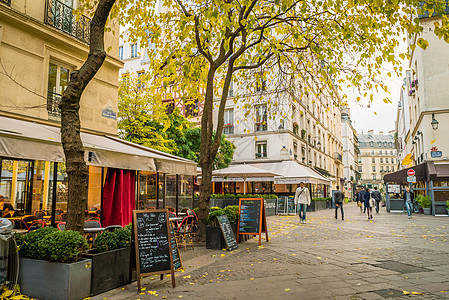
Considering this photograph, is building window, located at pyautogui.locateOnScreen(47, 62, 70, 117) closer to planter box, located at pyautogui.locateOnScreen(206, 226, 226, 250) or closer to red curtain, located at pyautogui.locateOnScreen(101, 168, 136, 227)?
red curtain, located at pyautogui.locateOnScreen(101, 168, 136, 227)

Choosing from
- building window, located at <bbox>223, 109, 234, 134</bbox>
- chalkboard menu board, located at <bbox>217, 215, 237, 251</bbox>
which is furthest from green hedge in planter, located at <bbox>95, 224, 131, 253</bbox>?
building window, located at <bbox>223, 109, 234, 134</bbox>

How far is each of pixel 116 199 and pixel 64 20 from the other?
7.00 m

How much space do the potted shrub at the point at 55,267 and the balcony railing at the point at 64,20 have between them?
26.7 feet

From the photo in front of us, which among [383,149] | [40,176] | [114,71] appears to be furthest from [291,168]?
[383,149]

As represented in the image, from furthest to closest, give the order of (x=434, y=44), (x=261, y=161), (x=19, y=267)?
1. (x=261, y=161)
2. (x=434, y=44)
3. (x=19, y=267)

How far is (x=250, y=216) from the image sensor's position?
9156 millimetres

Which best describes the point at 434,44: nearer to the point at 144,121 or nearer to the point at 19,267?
the point at 144,121

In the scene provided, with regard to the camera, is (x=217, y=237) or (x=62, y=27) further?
(x=62, y=27)

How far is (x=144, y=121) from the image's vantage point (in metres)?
23.1

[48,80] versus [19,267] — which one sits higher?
[48,80]

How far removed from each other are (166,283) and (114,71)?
34.5 feet

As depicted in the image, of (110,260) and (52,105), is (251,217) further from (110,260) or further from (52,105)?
(52,105)

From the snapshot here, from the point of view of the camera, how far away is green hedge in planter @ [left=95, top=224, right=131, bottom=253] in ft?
17.1

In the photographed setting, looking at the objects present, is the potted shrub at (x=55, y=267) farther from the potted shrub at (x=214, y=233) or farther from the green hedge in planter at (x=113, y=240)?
the potted shrub at (x=214, y=233)
